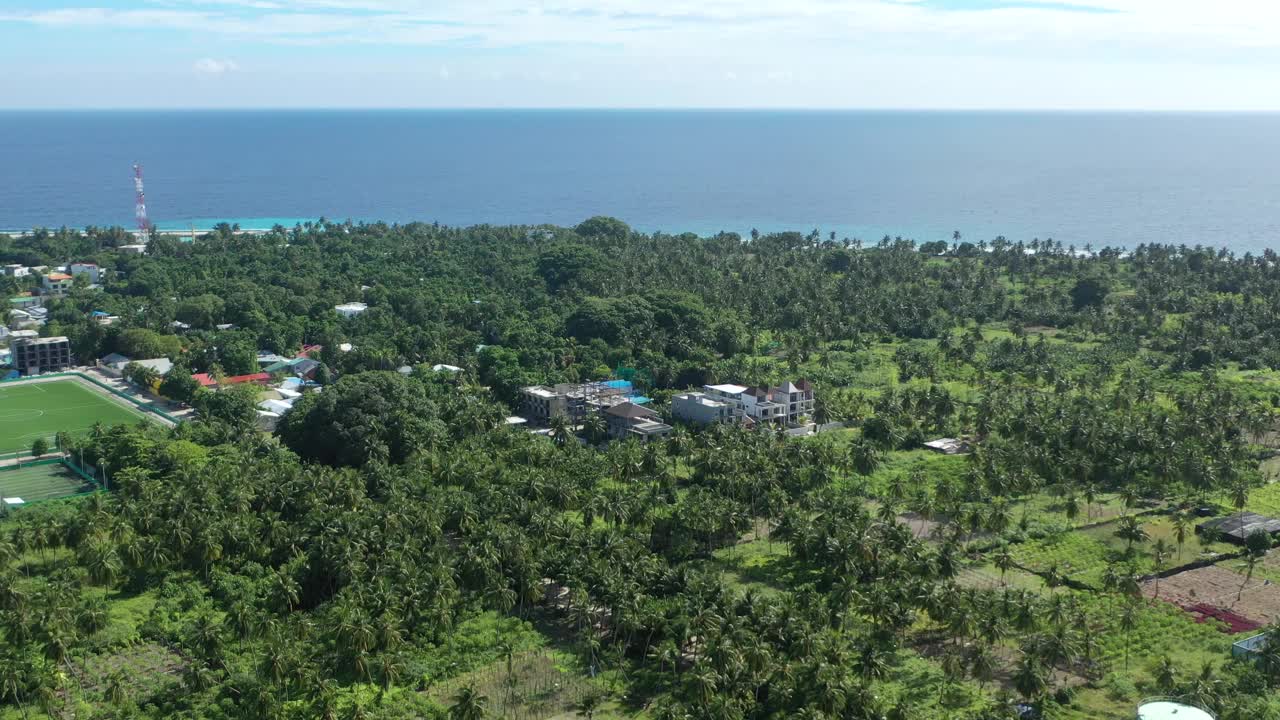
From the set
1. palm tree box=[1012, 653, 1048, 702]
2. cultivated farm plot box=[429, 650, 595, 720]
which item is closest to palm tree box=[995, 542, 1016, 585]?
palm tree box=[1012, 653, 1048, 702]

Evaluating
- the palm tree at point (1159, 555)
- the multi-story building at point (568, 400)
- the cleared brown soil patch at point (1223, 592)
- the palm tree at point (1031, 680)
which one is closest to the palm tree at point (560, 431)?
the multi-story building at point (568, 400)

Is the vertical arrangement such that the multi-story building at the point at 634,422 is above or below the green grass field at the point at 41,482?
above

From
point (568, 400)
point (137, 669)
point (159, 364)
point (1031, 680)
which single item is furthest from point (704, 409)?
point (159, 364)

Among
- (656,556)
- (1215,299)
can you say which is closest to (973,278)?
(1215,299)

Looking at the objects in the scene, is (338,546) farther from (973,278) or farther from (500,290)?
(973,278)

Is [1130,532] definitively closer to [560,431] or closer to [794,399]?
[794,399]

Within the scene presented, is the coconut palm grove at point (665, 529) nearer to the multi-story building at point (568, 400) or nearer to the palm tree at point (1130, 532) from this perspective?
the palm tree at point (1130, 532)
